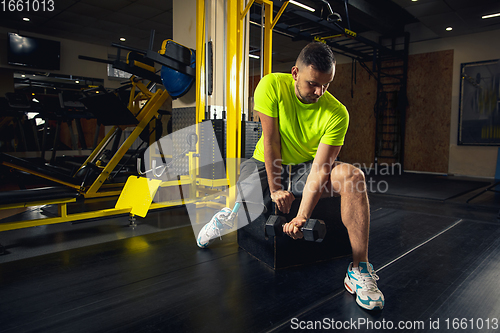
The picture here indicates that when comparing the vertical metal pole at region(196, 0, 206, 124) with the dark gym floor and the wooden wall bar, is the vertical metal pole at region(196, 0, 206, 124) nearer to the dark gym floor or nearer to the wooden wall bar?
the dark gym floor

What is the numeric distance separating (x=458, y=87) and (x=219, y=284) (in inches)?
275

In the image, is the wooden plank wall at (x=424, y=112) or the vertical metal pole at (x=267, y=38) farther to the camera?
the wooden plank wall at (x=424, y=112)

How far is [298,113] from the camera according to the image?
1.50m

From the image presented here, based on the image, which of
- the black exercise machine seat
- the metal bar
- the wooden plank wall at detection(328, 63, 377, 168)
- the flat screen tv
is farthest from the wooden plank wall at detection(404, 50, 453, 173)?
the flat screen tv

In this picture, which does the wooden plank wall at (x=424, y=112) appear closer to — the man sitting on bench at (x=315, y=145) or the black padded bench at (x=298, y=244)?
the black padded bench at (x=298, y=244)

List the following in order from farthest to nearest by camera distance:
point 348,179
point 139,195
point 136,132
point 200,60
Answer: point 136,132, point 200,60, point 139,195, point 348,179

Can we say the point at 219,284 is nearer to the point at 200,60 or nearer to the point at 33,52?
the point at 200,60

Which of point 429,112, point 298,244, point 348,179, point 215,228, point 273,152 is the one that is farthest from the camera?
point 429,112

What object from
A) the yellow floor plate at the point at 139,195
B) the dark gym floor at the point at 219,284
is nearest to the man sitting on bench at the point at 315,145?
the dark gym floor at the point at 219,284

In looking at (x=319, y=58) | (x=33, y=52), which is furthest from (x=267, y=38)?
(x=33, y=52)

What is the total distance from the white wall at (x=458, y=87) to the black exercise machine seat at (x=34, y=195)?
23.1 feet

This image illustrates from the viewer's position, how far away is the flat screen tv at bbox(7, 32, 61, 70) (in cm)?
630

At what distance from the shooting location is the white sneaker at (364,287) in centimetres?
126

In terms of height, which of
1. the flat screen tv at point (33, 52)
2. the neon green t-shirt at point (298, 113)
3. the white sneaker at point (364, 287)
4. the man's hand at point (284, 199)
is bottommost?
the white sneaker at point (364, 287)
